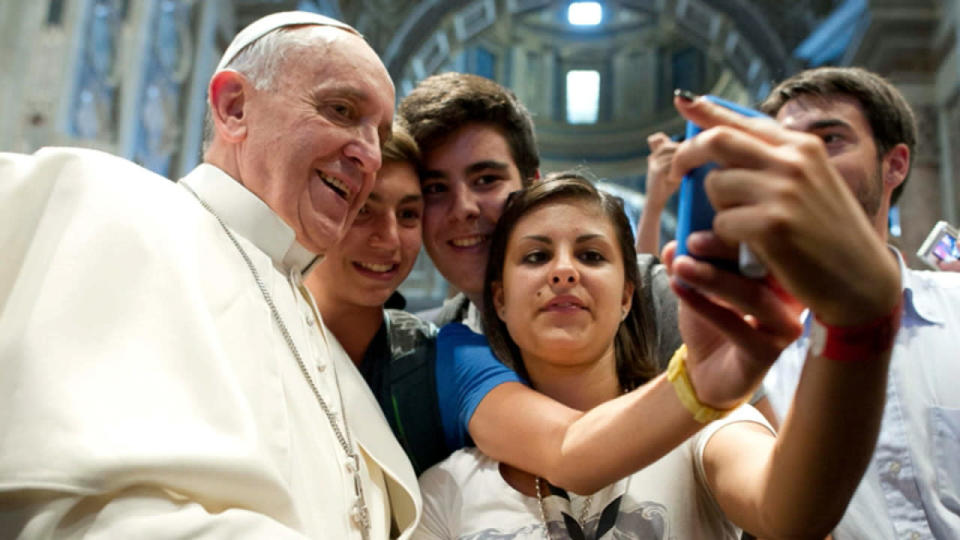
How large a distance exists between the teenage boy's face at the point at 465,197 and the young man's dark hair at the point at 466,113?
0.03 m

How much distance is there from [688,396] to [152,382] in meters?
0.87

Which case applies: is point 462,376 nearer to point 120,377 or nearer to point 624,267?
point 624,267

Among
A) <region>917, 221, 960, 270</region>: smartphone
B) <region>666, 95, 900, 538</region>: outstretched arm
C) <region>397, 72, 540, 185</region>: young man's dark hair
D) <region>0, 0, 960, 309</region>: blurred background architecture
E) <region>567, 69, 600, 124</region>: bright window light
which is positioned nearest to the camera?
<region>666, 95, 900, 538</region>: outstretched arm

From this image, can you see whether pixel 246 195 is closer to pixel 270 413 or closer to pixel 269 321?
pixel 269 321

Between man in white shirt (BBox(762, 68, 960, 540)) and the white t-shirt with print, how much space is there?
0.54 m

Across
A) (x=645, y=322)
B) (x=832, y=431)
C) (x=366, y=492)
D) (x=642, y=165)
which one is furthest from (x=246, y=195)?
(x=642, y=165)

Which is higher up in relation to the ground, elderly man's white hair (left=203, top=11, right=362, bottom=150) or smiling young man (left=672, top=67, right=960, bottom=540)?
elderly man's white hair (left=203, top=11, right=362, bottom=150)

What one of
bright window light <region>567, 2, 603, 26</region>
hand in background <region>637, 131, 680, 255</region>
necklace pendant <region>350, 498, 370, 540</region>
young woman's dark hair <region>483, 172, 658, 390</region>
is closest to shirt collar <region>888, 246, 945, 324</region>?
young woman's dark hair <region>483, 172, 658, 390</region>

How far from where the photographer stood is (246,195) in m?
1.95

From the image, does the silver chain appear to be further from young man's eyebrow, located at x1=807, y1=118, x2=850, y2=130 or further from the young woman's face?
young man's eyebrow, located at x1=807, y1=118, x2=850, y2=130

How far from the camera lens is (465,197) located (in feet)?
8.56

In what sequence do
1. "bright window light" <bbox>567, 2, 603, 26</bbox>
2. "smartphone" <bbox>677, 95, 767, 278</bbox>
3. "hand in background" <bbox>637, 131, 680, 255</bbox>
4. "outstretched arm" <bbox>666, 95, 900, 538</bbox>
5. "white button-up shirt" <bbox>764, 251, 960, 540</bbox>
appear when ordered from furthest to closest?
1. "bright window light" <bbox>567, 2, 603, 26</bbox>
2. "hand in background" <bbox>637, 131, 680, 255</bbox>
3. "white button-up shirt" <bbox>764, 251, 960, 540</bbox>
4. "smartphone" <bbox>677, 95, 767, 278</bbox>
5. "outstretched arm" <bbox>666, 95, 900, 538</bbox>

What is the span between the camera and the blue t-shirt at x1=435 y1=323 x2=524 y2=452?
1.93 m

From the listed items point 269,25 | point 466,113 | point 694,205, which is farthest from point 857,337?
point 466,113
